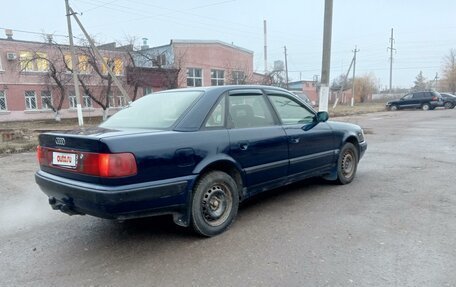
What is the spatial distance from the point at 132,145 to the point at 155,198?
522 mm

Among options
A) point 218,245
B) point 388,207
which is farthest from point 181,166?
point 388,207

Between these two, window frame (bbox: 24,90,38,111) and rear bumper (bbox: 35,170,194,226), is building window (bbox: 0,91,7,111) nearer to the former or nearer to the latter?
window frame (bbox: 24,90,38,111)

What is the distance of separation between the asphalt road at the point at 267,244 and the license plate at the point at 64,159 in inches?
33.9

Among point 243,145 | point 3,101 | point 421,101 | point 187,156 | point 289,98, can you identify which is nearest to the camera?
point 187,156

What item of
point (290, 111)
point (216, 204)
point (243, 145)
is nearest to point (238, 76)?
point (290, 111)

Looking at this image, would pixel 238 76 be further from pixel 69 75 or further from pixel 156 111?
pixel 156 111

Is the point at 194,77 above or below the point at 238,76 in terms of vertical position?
above

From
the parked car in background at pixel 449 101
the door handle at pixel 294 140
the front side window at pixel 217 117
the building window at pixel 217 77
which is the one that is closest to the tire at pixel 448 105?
the parked car in background at pixel 449 101

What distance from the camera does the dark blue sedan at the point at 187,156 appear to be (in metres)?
3.03

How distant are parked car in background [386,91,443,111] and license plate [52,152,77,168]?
33.4m

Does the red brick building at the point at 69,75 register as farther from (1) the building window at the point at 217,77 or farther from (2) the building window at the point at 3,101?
(1) the building window at the point at 217,77

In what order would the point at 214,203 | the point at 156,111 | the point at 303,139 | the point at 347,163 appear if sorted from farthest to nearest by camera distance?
the point at 347,163 < the point at 303,139 < the point at 156,111 < the point at 214,203

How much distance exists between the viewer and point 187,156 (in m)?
3.34

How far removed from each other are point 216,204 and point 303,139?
161cm
